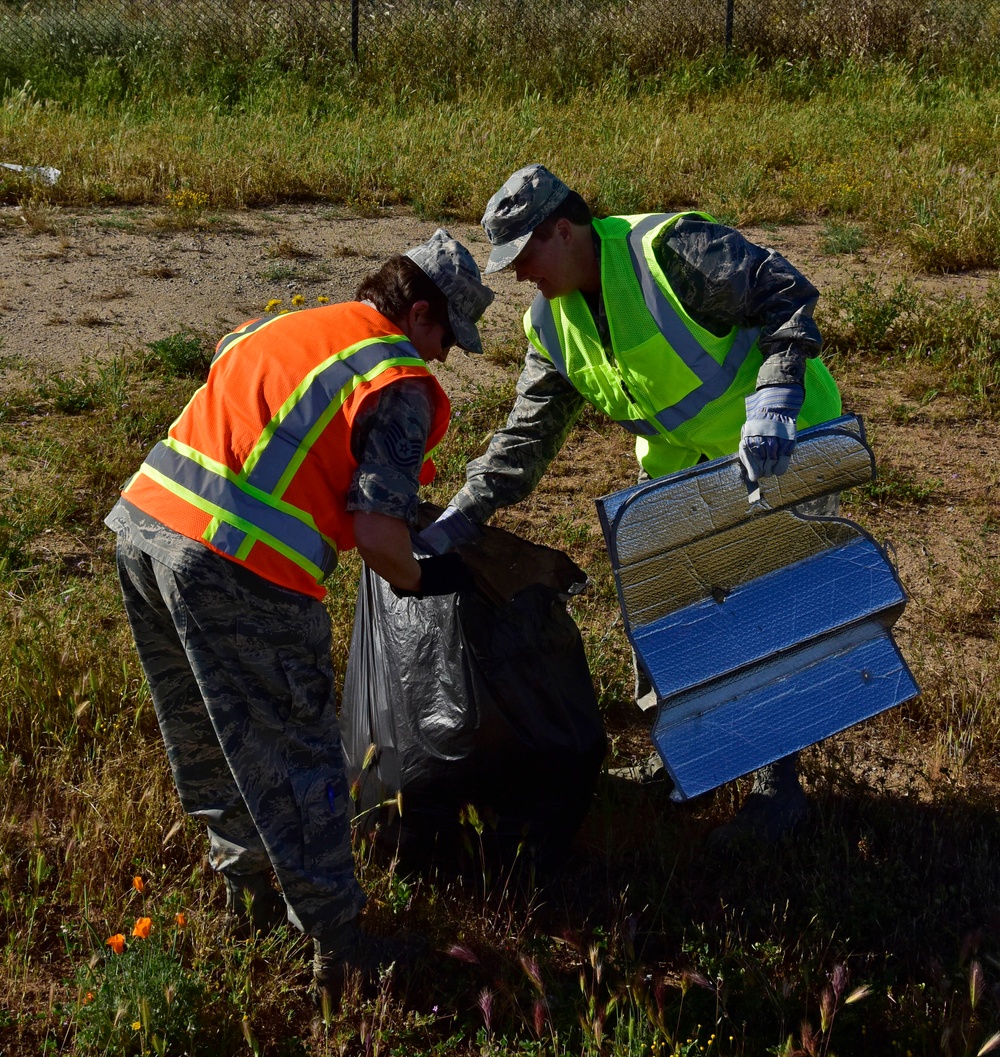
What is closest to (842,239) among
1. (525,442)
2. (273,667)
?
(525,442)

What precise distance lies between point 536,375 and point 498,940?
142 cm

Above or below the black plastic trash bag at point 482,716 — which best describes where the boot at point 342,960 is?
below

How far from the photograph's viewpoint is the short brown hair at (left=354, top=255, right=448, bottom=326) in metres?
2.22

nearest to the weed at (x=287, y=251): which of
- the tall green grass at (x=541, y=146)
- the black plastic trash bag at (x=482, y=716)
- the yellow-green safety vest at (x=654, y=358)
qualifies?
the tall green grass at (x=541, y=146)

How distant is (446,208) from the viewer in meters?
7.11

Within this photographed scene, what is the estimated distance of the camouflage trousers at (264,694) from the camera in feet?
7.14

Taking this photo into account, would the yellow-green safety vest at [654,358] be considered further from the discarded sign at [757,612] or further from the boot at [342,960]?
the boot at [342,960]

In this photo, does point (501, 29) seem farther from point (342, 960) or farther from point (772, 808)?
point (342, 960)

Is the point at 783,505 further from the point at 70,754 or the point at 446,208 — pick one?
the point at 446,208

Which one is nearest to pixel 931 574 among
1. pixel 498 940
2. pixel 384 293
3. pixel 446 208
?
pixel 498 940

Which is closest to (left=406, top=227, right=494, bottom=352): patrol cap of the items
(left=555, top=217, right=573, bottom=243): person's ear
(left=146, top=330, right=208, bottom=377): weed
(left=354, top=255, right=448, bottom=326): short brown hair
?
(left=354, top=255, right=448, bottom=326): short brown hair

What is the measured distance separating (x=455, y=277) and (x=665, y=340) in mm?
696

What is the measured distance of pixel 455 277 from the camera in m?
2.19

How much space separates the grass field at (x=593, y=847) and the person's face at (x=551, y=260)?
4.09 ft
